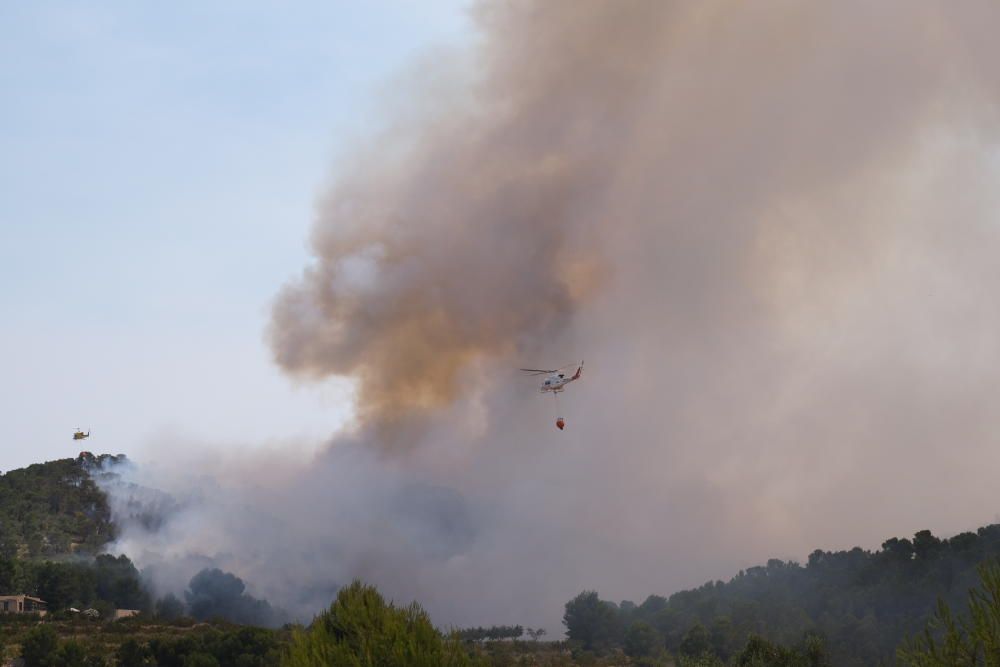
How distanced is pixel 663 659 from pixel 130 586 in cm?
8845

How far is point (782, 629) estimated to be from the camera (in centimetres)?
13812

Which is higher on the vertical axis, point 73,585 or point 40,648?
point 73,585

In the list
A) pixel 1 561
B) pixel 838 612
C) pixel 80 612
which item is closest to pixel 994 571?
pixel 838 612

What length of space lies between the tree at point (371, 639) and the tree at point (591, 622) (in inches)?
4422

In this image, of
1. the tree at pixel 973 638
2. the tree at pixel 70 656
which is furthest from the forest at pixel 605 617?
the tree at pixel 973 638

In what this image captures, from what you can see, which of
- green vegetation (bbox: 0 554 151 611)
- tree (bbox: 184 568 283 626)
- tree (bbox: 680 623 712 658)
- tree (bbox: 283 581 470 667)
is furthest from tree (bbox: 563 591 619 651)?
tree (bbox: 283 581 470 667)

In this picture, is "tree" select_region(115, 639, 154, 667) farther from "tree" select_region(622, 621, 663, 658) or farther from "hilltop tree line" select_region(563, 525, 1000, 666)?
"tree" select_region(622, 621, 663, 658)

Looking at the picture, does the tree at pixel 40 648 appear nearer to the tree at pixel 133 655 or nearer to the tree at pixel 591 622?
the tree at pixel 133 655

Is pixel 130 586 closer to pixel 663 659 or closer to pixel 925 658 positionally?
pixel 663 659

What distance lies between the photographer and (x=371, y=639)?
5231 cm

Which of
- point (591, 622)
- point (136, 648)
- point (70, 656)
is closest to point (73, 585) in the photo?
point (136, 648)

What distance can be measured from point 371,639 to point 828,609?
116701 mm

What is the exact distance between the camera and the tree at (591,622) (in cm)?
16475

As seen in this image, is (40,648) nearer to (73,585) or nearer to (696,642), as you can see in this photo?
(73,585)
